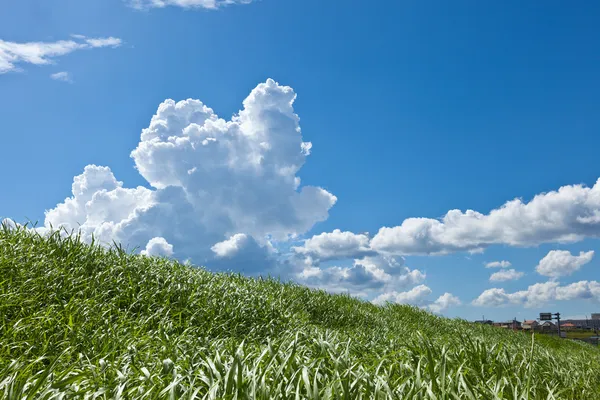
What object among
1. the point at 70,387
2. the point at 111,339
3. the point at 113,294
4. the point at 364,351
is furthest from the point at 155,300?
the point at 70,387

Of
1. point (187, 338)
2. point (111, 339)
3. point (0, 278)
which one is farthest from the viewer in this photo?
point (0, 278)

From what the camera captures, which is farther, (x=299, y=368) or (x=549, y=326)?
(x=549, y=326)

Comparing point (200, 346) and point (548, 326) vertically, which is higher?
point (548, 326)

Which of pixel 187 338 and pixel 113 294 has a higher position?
pixel 113 294

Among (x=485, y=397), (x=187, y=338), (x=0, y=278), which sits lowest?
(x=485, y=397)

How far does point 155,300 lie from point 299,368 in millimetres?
4240

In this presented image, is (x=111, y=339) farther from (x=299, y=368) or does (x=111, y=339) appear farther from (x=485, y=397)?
(x=485, y=397)

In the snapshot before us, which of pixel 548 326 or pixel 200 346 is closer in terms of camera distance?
pixel 200 346

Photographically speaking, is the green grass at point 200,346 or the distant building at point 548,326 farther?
the distant building at point 548,326

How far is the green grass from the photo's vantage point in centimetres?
339

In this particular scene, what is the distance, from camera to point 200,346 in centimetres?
522

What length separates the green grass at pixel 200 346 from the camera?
3.39 m

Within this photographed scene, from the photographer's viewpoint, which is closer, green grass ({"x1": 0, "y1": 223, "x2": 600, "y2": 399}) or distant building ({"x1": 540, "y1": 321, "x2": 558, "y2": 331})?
green grass ({"x1": 0, "y1": 223, "x2": 600, "y2": 399})

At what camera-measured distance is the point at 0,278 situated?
22.6 feet
